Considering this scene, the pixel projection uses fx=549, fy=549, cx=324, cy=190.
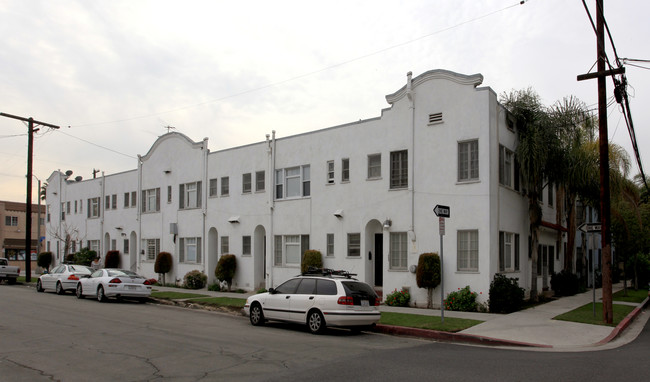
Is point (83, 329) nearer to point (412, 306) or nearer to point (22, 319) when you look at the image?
point (22, 319)

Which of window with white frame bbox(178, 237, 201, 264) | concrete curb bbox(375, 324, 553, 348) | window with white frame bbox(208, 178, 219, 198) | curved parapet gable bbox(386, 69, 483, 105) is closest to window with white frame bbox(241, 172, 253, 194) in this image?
window with white frame bbox(208, 178, 219, 198)

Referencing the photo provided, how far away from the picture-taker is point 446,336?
13.0 metres

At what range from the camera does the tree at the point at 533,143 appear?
20031 mm

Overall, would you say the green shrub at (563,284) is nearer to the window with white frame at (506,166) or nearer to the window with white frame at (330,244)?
the window with white frame at (506,166)

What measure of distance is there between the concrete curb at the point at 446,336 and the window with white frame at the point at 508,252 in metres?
6.50

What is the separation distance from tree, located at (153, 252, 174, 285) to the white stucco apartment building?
447 mm

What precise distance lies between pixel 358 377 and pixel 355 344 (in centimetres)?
352

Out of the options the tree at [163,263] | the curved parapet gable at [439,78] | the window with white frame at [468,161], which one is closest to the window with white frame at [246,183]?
the tree at [163,263]

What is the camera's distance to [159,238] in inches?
1246

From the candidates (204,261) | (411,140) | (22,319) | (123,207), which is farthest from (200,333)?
(123,207)

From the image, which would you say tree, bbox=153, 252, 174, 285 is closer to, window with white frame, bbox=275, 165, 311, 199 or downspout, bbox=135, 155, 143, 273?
downspout, bbox=135, 155, 143, 273

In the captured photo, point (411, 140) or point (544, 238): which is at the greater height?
point (411, 140)

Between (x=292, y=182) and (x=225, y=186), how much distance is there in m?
4.85

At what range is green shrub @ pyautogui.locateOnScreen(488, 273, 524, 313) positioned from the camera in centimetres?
1720
